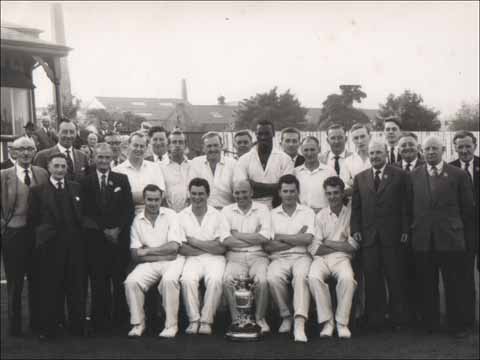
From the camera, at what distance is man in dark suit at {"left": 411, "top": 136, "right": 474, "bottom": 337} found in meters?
6.44

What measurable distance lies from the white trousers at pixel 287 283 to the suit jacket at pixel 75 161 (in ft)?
7.62

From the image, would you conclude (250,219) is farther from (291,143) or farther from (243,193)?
(291,143)

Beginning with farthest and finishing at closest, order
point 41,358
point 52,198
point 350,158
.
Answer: point 350,158 → point 52,198 → point 41,358

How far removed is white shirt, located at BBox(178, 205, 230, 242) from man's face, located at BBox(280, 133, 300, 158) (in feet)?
3.83

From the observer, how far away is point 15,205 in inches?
257

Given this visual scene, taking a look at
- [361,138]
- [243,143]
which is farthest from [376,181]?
[243,143]

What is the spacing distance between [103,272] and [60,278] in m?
0.42

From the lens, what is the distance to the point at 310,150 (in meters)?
6.95

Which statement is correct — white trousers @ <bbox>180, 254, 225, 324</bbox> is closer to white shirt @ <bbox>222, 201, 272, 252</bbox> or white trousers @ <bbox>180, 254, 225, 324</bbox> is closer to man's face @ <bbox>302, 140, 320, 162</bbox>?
white shirt @ <bbox>222, 201, 272, 252</bbox>

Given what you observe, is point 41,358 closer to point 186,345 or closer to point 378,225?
point 186,345

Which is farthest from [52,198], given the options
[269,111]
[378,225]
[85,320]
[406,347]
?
[269,111]

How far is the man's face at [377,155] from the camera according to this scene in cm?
656

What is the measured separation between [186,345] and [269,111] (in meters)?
27.2

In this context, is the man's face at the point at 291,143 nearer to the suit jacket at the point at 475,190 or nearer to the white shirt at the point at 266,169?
the white shirt at the point at 266,169
